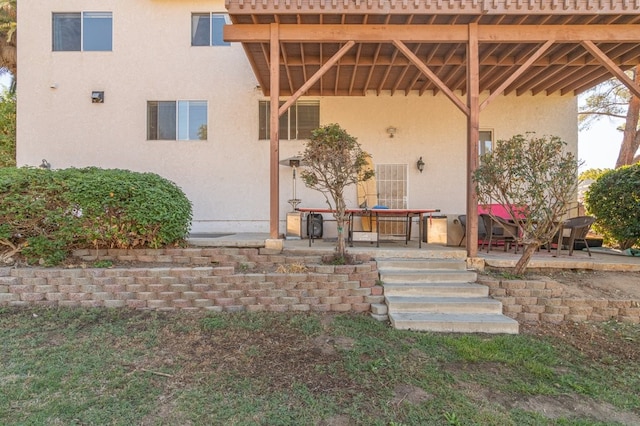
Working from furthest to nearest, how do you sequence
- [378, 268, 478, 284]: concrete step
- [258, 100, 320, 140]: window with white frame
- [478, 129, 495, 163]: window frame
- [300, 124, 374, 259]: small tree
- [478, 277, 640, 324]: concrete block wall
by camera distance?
1. [478, 129, 495, 163]: window frame
2. [258, 100, 320, 140]: window with white frame
3. [300, 124, 374, 259]: small tree
4. [378, 268, 478, 284]: concrete step
5. [478, 277, 640, 324]: concrete block wall

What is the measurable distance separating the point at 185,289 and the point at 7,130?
1371 centimetres

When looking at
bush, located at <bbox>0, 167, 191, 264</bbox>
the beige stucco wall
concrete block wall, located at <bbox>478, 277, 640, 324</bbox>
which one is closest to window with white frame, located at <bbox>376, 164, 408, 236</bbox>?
the beige stucco wall

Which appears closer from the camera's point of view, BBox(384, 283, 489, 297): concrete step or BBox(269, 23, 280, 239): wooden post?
BBox(384, 283, 489, 297): concrete step

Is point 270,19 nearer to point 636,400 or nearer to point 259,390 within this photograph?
point 259,390

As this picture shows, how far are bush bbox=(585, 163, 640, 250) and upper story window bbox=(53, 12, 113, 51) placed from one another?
11196 millimetres

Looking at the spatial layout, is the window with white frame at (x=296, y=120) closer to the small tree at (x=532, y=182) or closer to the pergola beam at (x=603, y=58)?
the small tree at (x=532, y=182)

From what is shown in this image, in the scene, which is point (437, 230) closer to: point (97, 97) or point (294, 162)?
→ point (294, 162)

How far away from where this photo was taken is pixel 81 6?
Result: 784cm

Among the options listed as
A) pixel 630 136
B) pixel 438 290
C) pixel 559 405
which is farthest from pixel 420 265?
pixel 630 136

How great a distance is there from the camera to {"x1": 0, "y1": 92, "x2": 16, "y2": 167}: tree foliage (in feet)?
40.0

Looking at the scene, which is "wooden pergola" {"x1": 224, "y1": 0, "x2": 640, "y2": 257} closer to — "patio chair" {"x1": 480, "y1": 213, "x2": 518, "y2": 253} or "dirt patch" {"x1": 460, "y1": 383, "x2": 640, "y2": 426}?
"patio chair" {"x1": 480, "y1": 213, "x2": 518, "y2": 253}

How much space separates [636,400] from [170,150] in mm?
8609

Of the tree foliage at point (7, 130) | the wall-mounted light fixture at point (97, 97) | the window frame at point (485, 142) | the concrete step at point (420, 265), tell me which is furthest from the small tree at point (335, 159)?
the tree foliage at point (7, 130)

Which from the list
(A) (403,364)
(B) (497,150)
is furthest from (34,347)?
(B) (497,150)
